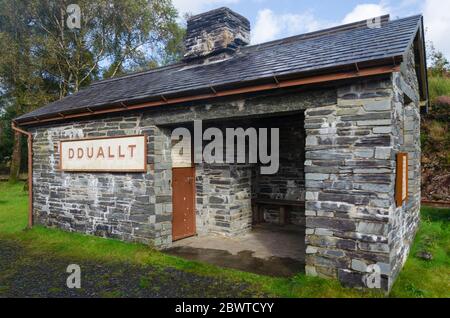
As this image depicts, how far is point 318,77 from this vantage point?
465 centimetres

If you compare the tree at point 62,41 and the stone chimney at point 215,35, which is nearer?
the stone chimney at point 215,35

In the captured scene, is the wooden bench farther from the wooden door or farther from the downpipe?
the downpipe

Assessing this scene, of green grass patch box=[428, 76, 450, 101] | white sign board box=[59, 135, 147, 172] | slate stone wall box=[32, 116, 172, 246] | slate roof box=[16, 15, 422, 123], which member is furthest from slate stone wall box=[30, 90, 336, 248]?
green grass patch box=[428, 76, 450, 101]

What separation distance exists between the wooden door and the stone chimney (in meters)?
2.97

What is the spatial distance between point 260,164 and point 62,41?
14.8 m

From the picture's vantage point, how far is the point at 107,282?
204 inches

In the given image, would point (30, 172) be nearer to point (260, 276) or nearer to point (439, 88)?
point (260, 276)

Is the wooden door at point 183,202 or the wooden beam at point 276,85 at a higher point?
the wooden beam at point 276,85

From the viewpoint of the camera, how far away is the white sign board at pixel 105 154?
6.94m

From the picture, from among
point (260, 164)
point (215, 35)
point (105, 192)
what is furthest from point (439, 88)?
point (105, 192)

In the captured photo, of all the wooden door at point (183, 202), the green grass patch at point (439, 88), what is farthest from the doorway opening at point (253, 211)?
the green grass patch at point (439, 88)

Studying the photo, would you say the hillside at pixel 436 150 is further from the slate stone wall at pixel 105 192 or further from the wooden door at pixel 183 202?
the slate stone wall at pixel 105 192

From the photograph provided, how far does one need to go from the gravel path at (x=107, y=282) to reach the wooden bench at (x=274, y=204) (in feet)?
12.3
